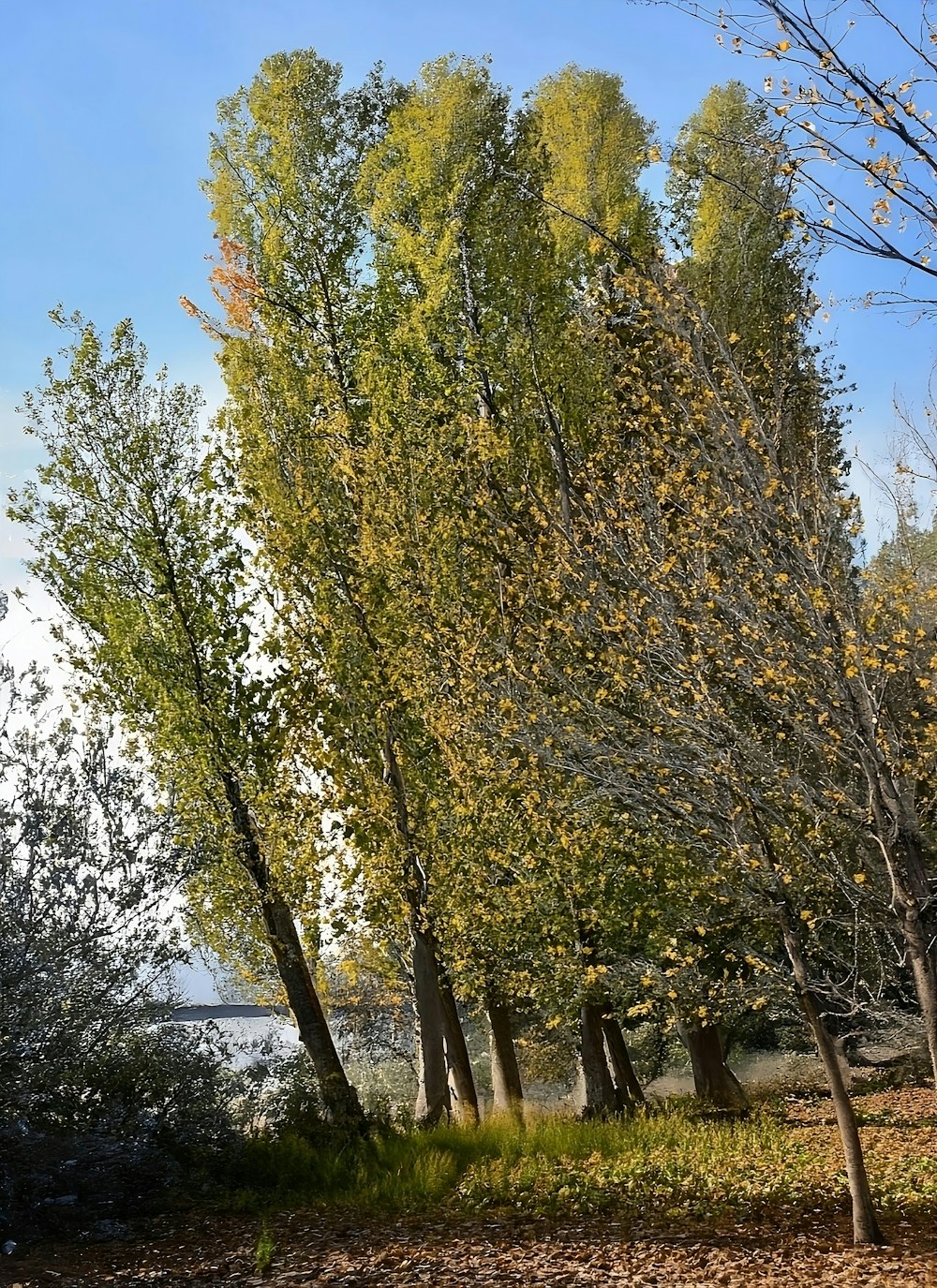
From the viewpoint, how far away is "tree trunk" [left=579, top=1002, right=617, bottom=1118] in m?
9.84

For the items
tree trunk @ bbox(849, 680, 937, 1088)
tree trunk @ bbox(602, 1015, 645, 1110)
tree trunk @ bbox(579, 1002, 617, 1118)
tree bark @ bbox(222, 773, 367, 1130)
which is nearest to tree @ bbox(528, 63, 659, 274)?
tree bark @ bbox(222, 773, 367, 1130)

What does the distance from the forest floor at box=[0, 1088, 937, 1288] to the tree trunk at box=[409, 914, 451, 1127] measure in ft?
7.08

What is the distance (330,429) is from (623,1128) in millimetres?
6544

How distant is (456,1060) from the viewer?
9992 mm

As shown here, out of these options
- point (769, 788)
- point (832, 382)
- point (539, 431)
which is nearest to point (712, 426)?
point (769, 788)

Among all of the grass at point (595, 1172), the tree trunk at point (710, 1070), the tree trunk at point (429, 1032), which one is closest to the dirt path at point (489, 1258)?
the grass at point (595, 1172)

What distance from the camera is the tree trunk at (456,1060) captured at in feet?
31.2

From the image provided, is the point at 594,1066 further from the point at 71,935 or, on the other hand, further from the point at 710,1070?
the point at 71,935

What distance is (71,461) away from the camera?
9414mm

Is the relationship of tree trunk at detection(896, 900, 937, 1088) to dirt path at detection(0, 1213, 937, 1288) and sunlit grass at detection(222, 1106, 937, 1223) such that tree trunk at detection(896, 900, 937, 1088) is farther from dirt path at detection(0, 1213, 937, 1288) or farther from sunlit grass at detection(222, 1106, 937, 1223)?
sunlit grass at detection(222, 1106, 937, 1223)

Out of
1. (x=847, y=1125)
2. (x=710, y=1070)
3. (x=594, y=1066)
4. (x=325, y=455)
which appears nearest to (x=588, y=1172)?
(x=847, y=1125)

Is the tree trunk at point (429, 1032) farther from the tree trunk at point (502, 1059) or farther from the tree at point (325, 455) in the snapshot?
the tree trunk at point (502, 1059)

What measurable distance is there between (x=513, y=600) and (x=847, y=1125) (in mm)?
4419

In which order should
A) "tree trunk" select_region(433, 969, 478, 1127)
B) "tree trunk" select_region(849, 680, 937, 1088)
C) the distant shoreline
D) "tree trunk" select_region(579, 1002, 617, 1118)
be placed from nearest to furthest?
1. "tree trunk" select_region(849, 680, 937, 1088)
2. the distant shoreline
3. "tree trunk" select_region(433, 969, 478, 1127)
4. "tree trunk" select_region(579, 1002, 617, 1118)
